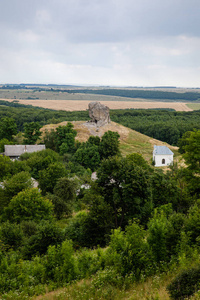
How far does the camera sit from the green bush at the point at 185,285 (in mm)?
10055

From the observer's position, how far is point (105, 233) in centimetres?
2139

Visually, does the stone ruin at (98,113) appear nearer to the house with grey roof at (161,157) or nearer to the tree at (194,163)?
the house with grey roof at (161,157)

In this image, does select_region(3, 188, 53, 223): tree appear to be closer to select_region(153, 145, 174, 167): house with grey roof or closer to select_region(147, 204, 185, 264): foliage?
select_region(147, 204, 185, 264): foliage

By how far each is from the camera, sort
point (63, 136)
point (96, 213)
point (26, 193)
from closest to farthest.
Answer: point (96, 213) → point (26, 193) → point (63, 136)

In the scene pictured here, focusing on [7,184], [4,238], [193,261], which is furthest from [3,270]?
[7,184]

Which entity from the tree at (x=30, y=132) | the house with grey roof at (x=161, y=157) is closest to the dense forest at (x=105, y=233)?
the house with grey roof at (x=161, y=157)

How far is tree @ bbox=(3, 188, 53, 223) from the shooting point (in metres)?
28.7

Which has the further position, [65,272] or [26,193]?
[26,193]

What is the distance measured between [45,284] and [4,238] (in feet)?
→ 32.4

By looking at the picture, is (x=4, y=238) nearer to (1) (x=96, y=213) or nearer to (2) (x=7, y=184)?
(1) (x=96, y=213)

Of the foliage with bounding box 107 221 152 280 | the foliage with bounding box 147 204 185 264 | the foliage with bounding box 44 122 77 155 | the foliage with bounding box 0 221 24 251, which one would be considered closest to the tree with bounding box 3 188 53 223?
the foliage with bounding box 0 221 24 251

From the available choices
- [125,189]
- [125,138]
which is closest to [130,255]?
[125,189]

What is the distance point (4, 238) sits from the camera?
22.0 metres

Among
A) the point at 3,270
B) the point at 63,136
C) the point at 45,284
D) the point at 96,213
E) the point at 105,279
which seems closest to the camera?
the point at 105,279
